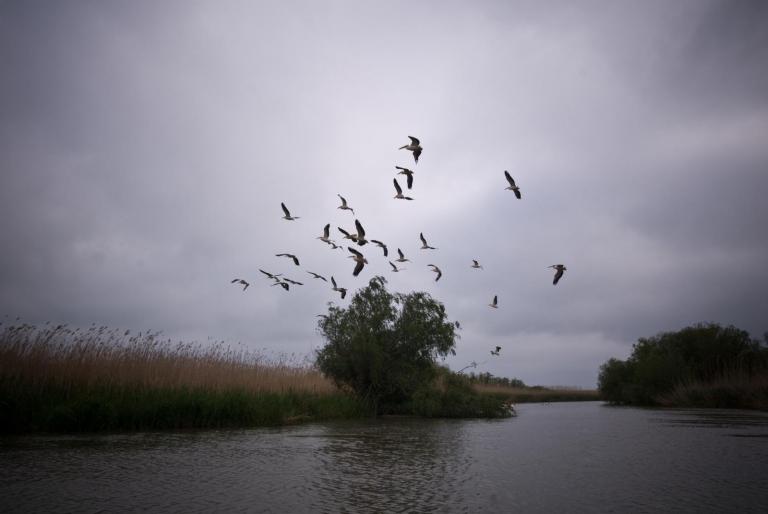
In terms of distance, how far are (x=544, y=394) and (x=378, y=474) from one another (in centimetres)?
4797

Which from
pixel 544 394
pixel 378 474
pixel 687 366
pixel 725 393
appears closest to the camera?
pixel 378 474

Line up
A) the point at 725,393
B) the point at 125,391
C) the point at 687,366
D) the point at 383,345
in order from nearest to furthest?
the point at 125,391, the point at 383,345, the point at 725,393, the point at 687,366

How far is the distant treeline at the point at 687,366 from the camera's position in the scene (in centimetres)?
2966

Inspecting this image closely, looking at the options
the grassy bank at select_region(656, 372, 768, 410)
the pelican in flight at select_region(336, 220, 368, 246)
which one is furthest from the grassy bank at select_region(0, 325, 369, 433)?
the grassy bank at select_region(656, 372, 768, 410)

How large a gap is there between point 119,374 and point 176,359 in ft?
7.27

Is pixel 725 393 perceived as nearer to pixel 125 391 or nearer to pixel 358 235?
pixel 358 235

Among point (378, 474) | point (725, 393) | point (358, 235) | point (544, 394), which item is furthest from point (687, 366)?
point (378, 474)

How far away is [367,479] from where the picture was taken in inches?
256

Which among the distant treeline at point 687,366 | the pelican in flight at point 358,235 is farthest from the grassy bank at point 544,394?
the pelican in flight at point 358,235

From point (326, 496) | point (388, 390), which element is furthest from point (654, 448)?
point (388, 390)

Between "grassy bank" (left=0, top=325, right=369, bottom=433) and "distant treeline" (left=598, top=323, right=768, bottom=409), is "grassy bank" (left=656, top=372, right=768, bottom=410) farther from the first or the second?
"grassy bank" (left=0, top=325, right=369, bottom=433)

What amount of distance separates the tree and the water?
10.00m

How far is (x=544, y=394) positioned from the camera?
50.2 metres

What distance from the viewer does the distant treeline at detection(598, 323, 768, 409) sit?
29656 millimetres
